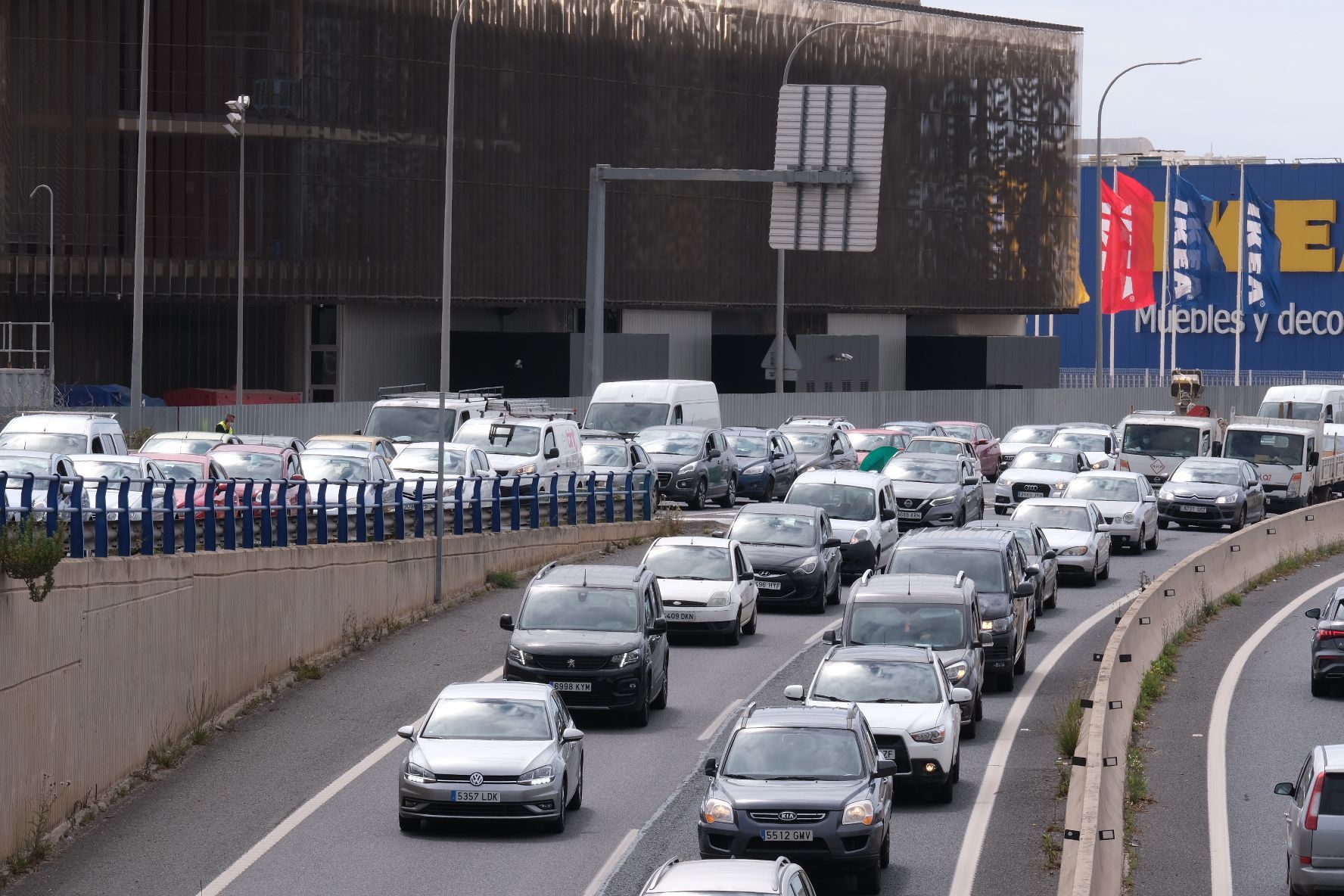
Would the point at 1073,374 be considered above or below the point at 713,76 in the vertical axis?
below

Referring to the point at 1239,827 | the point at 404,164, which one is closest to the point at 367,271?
the point at 404,164

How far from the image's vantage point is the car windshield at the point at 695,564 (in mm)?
30078

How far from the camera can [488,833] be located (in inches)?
768

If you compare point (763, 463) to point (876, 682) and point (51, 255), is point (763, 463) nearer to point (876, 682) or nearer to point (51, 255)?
point (51, 255)

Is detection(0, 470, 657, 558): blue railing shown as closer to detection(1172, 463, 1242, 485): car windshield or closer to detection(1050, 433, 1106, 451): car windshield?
detection(1172, 463, 1242, 485): car windshield

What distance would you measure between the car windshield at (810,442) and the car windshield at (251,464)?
18615 millimetres

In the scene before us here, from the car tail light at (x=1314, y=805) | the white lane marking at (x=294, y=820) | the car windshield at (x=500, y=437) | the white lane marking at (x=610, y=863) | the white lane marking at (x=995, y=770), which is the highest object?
the car windshield at (x=500, y=437)

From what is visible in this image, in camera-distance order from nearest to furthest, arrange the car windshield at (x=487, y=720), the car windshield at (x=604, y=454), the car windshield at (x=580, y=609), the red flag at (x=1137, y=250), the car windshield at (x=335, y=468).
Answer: the car windshield at (x=487, y=720), the car windshield at (x=580, y=609), the car windshield at (x=335, y=468), the car windshield at (x=604, y=454), the red flag at (x=1137, y=250)

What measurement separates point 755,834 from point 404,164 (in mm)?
53723

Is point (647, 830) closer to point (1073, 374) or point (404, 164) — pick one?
point (404, 164)

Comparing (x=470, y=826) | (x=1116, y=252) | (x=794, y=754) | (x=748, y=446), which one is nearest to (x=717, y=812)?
(x=794, y=754)

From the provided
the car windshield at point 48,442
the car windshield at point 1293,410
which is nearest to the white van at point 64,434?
the car windshield at point 48,442

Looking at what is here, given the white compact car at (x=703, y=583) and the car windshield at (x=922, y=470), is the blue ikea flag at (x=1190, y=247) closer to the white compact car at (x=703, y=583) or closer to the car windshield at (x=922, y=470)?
the car windshield at (x=922, y=470)

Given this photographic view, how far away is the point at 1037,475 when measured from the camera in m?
46.8
